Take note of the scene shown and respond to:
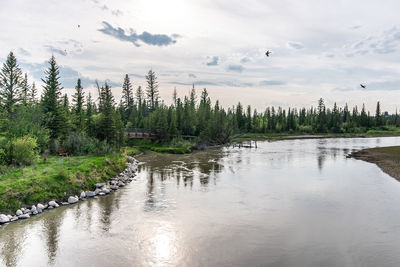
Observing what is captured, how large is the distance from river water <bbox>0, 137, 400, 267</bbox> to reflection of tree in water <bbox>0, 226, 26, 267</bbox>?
4 centimetres

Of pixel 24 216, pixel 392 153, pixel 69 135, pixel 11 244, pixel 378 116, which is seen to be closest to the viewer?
pixel 11 244

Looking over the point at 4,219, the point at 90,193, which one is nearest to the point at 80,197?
the point at 90,193

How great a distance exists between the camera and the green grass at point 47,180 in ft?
54.7

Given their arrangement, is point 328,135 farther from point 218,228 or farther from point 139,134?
point 218,228

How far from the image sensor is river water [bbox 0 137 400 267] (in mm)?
12008

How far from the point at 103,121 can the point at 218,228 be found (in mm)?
31557

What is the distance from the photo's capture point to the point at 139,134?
64.5 m

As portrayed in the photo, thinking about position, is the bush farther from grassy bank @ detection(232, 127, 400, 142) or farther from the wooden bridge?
grassy bank @ detection(232, 127, 400, 142)

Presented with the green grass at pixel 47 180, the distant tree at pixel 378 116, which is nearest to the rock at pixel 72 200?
the green grass at pixel 47 180

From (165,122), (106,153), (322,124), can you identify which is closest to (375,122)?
(322,124)

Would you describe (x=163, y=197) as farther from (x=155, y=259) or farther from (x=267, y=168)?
(x=267, y=168)

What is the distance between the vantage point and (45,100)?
37.6 metres

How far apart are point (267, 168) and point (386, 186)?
13232mm

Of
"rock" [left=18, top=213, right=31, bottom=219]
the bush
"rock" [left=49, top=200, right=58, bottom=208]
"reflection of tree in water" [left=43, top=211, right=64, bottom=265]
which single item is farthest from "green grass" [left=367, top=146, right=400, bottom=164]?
the bush
